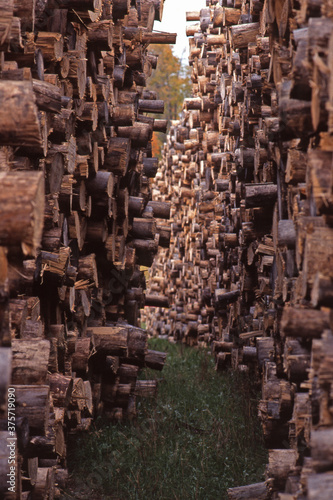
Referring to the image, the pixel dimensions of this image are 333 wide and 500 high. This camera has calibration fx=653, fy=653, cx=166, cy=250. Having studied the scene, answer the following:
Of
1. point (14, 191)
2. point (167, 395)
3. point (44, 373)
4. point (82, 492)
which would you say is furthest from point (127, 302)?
point (14, 191)

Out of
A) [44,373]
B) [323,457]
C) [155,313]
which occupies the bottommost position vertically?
[155,313]

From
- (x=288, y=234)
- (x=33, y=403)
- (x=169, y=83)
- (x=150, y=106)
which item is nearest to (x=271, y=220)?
(x=288, y=234)

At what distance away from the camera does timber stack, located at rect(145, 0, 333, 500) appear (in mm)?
2500

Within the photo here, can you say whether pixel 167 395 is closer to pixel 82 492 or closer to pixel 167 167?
pixel 82 492

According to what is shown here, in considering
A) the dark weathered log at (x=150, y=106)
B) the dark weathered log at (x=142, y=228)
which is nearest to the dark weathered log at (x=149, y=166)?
the dark weathered log at (x=150, y=106)

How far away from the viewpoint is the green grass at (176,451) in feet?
17.0

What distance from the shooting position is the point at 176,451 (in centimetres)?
570

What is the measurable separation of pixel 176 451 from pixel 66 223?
2222mm

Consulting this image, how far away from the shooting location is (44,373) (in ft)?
11.3

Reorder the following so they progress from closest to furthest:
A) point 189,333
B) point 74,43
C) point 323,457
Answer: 1. point 323,457
2. point 74,43
3. point 189,333

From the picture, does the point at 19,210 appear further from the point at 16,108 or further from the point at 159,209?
the point at 159,209

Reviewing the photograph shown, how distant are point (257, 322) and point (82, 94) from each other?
10.5 ft

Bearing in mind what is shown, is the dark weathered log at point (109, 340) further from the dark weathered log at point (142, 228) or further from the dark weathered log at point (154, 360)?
the dark weathered log at point (154, 360)

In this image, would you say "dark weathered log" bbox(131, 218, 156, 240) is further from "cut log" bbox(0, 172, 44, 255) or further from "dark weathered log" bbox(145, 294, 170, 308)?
"cut log" bbox(0, 172, 44, 255)
